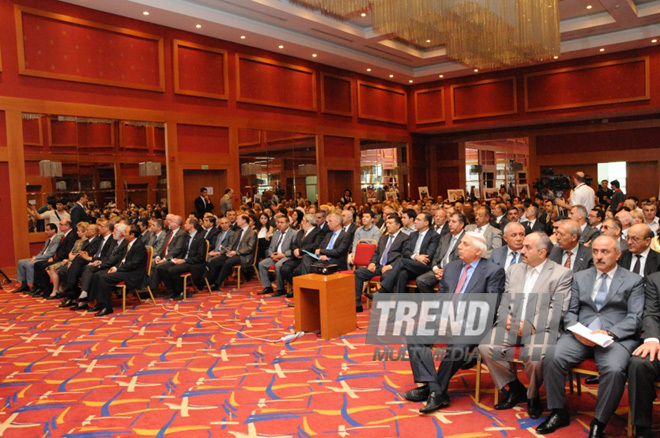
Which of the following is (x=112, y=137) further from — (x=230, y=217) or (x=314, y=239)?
(x=314, y=239)

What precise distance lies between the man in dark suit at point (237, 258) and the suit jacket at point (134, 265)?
1.41 meters

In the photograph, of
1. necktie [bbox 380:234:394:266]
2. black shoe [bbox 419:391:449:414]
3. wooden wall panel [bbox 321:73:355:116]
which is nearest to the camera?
black shoe [bbox 419:391:449:414]

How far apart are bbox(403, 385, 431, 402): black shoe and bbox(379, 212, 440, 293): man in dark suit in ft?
8.09

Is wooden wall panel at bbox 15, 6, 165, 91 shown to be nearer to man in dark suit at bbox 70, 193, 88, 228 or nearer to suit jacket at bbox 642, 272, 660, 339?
man in dark suit at bbox 70, 193, 88, 228

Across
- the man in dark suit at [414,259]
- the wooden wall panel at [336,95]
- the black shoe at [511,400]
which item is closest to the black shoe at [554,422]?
the black shoe at [511,400]

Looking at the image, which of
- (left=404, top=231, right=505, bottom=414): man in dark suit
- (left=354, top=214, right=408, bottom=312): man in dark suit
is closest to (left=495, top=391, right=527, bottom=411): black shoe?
(left=404, top=231, right=505, bottom=414): man in dark suit

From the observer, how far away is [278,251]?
27.6 feet

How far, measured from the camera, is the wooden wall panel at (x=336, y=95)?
1566 cm

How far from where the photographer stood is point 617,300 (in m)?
3.52

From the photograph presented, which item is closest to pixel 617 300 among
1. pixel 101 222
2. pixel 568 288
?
pixel 568 288

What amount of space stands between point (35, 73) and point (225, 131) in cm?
442

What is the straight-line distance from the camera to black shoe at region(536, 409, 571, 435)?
331 centimetres

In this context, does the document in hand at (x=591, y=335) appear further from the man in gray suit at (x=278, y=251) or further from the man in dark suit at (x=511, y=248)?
the man in gray suit at (x=278, y=251)

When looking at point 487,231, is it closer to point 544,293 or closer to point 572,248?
point 572,248
